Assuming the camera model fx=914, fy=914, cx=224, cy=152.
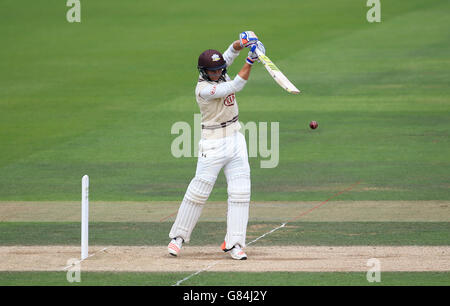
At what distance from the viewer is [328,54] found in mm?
25312

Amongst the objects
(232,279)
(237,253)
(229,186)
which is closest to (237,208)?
(229,186)

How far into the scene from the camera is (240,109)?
2020 centimetres

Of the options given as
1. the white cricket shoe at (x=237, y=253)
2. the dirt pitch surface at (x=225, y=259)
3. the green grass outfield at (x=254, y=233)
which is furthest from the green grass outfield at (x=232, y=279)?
the green grass outfield at (x=254, y=233)

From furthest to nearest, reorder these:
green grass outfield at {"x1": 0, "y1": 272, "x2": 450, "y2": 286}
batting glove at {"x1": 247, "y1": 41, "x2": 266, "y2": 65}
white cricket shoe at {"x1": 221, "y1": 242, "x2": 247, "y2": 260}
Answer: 1. white cricket shoe at {"x1": 221, "y1": 242, "x2": 247, "y2": 260}
2. batting glove at {"x1": 247, "y1": 41, "x2": 266, "y2": 65}
3. green grass outfield at {"x1": 0, "y1": 272, "x2": 450, "y2": 286}

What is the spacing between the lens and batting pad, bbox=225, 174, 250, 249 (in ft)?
30.8

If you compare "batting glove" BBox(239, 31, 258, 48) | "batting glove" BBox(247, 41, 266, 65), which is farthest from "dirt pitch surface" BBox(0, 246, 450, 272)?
"batting glove" BBox(239, 31, 258, 48)

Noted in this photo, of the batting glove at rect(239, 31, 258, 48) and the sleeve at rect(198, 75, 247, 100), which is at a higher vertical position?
the batting glove at rect(239, 31, 258, 48)

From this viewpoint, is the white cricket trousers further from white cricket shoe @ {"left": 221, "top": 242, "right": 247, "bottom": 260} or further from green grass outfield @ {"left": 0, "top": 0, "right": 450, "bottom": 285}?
green grass outfield @ {"left": 0, "top": 0, "right": 450, "bottom": 285}

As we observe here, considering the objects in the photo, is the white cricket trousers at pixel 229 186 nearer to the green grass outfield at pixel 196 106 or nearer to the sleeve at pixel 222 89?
the sleeve at pixel 222 89

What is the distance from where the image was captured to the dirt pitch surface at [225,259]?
8977 mm

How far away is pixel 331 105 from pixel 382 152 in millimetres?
4120

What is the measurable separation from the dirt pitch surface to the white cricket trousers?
0.98ft

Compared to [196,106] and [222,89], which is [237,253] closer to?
[222,89]
